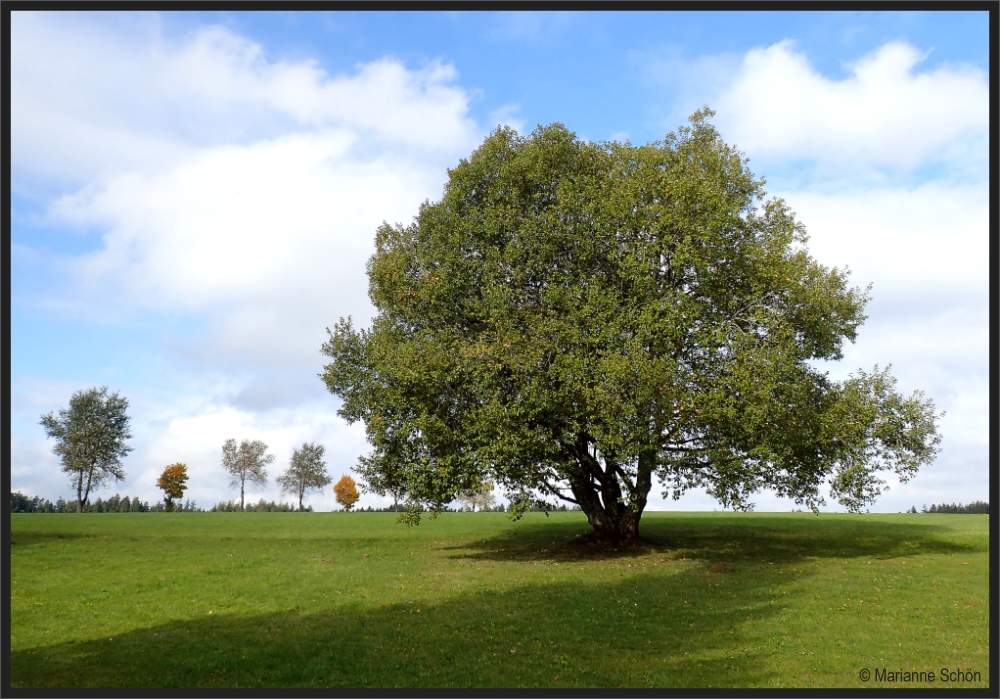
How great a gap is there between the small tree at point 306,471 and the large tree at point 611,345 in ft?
282

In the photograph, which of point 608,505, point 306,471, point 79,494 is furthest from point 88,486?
point 608,505

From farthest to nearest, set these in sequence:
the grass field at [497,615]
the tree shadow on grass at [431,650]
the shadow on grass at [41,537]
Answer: the shadow on grass at [41,537]
the grass field at [497,615]
the tree shadow on grass at [431,650]

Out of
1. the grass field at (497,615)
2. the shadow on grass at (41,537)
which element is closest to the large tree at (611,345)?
the grass field at (497,615)

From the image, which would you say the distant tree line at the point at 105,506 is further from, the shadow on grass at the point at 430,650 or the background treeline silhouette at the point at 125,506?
the shadow on grass at the point at 430,650

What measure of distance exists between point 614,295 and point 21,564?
97.1ft

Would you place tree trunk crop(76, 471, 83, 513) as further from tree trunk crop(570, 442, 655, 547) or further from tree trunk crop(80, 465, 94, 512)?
tree trunk crop(570, 442, 655, 547)

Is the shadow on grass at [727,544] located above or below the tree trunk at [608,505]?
below

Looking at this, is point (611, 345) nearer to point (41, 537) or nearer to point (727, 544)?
point (727, 544)

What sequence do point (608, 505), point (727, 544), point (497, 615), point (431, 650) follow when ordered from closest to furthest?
point (431, 650) → point (497, 615) → point (608, 505) → point (727, 544)

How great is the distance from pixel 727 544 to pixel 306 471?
9104 cm

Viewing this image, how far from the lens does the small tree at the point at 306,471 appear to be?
119312mm

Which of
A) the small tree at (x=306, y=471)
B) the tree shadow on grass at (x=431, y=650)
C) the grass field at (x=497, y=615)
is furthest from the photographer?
the small tree at (x=306, y=471)

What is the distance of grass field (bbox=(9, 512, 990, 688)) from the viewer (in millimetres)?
15977

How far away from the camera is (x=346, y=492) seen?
130 metres
